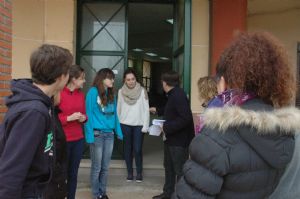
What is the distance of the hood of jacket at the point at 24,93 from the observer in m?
2.10

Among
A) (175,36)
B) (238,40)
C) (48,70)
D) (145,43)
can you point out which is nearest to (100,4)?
(175,36)

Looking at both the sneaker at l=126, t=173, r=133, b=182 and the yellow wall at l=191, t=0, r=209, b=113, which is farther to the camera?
the yellow wall at l=191, t=0, r=209, b=113

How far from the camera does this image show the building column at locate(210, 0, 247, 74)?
6.38m

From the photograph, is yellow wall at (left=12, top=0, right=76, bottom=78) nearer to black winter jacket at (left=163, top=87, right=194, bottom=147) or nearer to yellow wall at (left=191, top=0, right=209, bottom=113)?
yellow wall at (left=191, top=0, right=209, bottom=113)

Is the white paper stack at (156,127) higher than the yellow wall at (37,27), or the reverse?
the yellow wall at (37,27)

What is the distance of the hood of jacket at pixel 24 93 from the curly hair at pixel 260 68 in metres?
1.02

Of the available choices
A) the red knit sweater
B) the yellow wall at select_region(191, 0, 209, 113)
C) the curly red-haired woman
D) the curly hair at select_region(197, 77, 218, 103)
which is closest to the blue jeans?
the red knit sweater

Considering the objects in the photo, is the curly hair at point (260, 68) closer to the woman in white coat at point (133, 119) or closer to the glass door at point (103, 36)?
the woman in white coat at point (133, 119)

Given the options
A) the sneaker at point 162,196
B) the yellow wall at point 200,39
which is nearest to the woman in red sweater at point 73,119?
the sneaker at point 162,196

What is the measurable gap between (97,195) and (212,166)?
4048 millimetres

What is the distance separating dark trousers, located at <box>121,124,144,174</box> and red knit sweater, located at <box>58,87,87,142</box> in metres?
1.77

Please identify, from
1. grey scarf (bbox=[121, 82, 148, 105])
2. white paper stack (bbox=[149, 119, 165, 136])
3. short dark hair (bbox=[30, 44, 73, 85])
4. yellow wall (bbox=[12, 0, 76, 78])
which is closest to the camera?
short dark hair (bbox=[30, 44, 73, 85])

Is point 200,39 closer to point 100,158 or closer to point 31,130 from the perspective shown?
point 100,158

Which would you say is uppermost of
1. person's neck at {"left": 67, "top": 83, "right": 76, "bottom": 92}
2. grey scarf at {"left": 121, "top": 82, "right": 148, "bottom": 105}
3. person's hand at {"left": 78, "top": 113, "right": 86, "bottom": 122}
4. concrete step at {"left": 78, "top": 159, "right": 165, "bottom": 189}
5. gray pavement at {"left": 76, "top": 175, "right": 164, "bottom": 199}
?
person's neck at {"left": 67, "top": 83, "right": 76, "bottom": 92}
